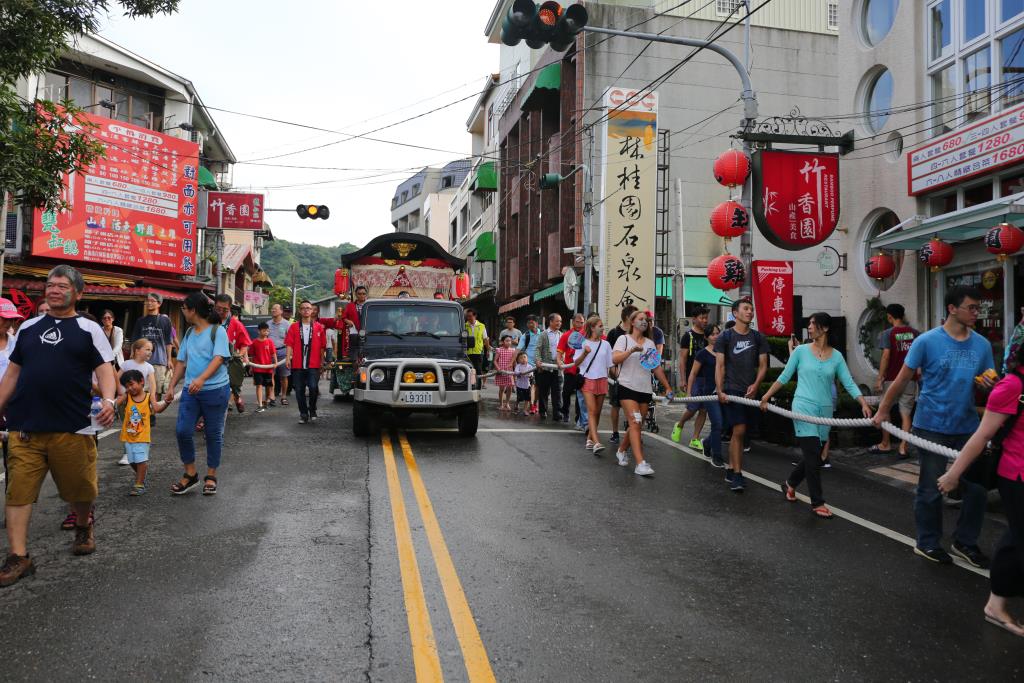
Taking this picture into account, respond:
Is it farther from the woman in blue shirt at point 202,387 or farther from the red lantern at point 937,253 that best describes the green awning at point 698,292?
the woman in blue shirt at point 202,387

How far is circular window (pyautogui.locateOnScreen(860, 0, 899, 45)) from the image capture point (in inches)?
551

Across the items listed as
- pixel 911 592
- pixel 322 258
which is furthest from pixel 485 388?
pixel 322 258

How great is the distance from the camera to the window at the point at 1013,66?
1119 cm

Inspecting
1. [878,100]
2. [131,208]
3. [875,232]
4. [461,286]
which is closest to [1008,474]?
[875,232]

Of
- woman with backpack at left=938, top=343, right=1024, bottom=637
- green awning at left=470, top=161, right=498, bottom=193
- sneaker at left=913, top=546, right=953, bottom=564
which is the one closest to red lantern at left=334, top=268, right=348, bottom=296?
sneaker at left=913, top=546, right=953, bottom=564

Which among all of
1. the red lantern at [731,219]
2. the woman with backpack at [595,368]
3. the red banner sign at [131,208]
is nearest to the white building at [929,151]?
the red lantern at [731,219]

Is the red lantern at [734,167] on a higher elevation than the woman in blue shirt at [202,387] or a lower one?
higher

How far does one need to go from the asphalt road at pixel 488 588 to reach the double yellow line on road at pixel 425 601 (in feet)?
0.05

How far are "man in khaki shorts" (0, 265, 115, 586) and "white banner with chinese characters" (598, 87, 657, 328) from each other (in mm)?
16543

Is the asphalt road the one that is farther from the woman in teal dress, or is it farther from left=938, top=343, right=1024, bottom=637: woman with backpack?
the woman in teal dress

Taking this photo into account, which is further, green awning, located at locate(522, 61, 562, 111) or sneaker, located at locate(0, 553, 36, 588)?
green awning, located at locate(522, 61, 562, 111)

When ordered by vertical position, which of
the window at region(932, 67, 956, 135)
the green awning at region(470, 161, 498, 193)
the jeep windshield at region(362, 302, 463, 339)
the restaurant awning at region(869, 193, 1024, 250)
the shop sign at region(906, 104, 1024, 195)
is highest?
the green awning at region(470, 161, 498, 193)

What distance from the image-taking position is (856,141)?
1434 cm

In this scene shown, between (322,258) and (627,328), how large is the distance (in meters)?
80.6
